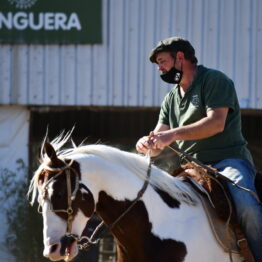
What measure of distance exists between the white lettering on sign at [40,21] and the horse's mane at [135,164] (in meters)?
5.55

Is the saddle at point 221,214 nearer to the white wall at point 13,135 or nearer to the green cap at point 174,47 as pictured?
the green cap at point 174,47

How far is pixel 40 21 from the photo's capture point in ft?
31.9

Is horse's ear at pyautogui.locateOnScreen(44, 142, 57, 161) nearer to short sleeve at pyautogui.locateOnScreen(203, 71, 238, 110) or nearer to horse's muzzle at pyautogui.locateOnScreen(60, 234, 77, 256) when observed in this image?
horse's muzzle at pyautogui.locateOnScreen(60, 234, 77, 256)

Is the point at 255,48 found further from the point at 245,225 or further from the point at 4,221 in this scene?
the point at 245,225

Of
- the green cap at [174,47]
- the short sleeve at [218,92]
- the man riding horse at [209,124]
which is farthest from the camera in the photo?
the green cap at [174,47]

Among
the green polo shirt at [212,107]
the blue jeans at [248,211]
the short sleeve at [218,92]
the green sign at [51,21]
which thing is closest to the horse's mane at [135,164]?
the blue jeans at [248,211]

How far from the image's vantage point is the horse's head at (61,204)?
3.85 m

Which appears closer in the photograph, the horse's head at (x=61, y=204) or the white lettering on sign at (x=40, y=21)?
the horse's head at (x=61, y=204)

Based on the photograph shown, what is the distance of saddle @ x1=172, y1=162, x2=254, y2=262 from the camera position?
4.36 meters

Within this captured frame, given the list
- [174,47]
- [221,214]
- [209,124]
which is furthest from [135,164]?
[174,47]

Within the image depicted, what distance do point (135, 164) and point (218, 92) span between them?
817mm

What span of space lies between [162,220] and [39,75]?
603cm

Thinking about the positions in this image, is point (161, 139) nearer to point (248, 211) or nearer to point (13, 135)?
point (248, 211)

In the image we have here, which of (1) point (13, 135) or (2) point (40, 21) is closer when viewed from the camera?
(2) point (40, 21)
